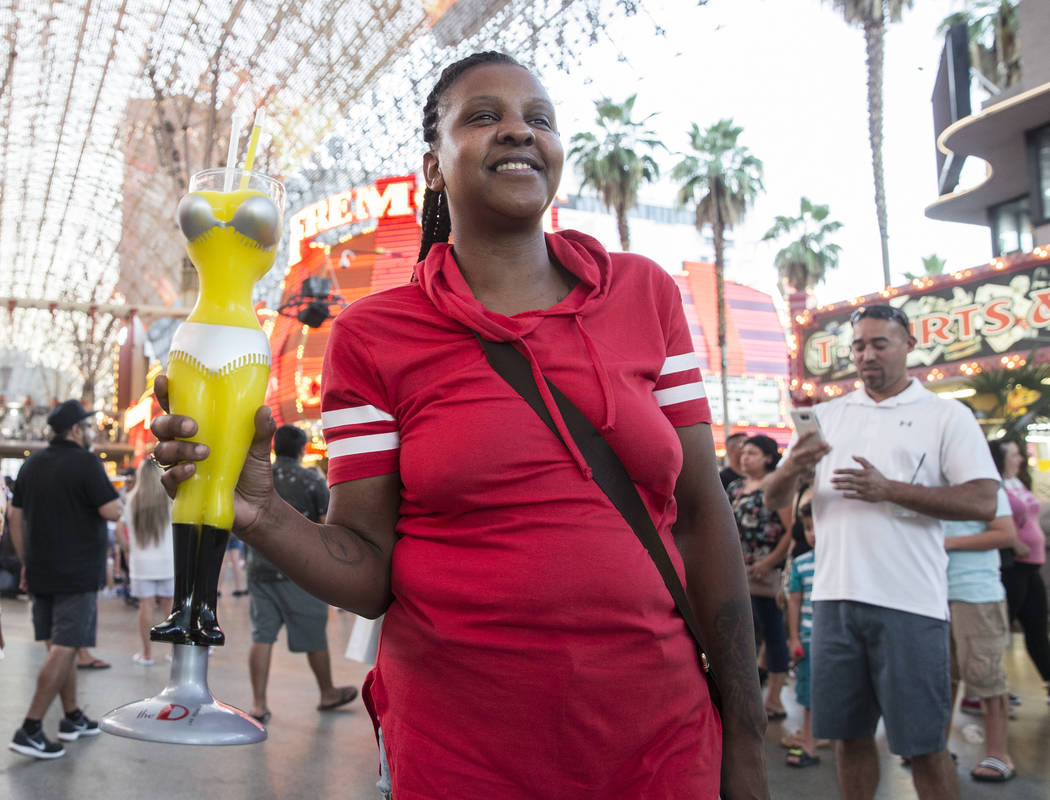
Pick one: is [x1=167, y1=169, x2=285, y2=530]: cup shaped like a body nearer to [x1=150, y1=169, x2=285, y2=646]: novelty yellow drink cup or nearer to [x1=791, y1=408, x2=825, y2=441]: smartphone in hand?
[x1=150, y1=169, x2=285, y2=646]: novelty yellow drink cup

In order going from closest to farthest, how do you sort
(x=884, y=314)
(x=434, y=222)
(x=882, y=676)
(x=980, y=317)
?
(x=434, y=222) < (x=882, y=676) < (x=884, y=314) < (x=980, y=317)

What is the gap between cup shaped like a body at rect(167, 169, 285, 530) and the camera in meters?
1.09

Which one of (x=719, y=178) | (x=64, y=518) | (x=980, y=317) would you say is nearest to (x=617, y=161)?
(x=719, y=178)

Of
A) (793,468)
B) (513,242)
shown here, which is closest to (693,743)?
(513,242)

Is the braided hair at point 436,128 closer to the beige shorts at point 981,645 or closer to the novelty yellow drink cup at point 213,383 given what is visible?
the novelty yellow drink cup at point 213,383

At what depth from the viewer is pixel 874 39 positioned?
2269 cm

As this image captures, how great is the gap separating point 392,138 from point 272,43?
13.6 feet

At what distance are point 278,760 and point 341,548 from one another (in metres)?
4.34

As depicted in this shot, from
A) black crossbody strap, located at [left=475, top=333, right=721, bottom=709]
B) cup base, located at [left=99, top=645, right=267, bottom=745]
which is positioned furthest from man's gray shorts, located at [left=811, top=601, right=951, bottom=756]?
cup base, located at [left=99, top=645, right=267, bottom=745]

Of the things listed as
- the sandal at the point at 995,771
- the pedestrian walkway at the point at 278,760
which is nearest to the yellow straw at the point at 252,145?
the pedestrian walkway at the point at 278,760

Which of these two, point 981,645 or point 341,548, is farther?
point 981,645

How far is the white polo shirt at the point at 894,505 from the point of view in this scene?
322 cm

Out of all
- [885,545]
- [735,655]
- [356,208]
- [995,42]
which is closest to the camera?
[735,655]

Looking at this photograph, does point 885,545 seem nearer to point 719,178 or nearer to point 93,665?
point 93,665
